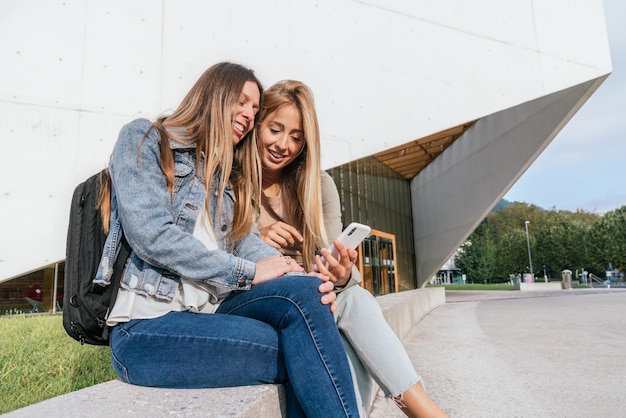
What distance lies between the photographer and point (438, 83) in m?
8.33

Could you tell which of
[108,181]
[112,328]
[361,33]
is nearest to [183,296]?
[112,328]

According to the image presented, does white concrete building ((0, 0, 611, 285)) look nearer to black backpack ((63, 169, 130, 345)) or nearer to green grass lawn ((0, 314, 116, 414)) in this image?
green grass lawn ((0, 314, 116, 414))

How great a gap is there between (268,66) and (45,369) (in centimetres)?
553

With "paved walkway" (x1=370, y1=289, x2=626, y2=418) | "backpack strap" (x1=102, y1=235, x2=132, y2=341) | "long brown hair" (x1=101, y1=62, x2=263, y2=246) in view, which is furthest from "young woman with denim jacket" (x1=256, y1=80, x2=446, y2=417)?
"paved walkway" (x1=370, y1=289, x2=626, y2=418)

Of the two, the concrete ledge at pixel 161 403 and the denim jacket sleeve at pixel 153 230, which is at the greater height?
the denim jacket sleeve at pixel 153 230

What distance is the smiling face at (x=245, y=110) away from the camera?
2.02 metres

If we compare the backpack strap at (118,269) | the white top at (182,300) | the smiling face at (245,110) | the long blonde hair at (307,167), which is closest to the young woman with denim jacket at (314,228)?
the long blonde hair at (307,167)

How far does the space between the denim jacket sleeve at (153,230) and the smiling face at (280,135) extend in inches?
30.5

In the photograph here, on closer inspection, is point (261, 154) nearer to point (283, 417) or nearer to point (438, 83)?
point (283, 417)

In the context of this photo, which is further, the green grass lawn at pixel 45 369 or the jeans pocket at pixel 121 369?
the green grass lawn at pixel 45 369

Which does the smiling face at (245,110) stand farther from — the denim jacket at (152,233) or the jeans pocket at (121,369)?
the jeans pocket at (121,369)

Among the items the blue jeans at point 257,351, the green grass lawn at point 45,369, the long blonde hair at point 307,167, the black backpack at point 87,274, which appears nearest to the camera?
the blue jeans at point 257,351

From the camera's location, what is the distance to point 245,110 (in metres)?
2.04

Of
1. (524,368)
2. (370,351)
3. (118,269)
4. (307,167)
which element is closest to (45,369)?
(118,269)
